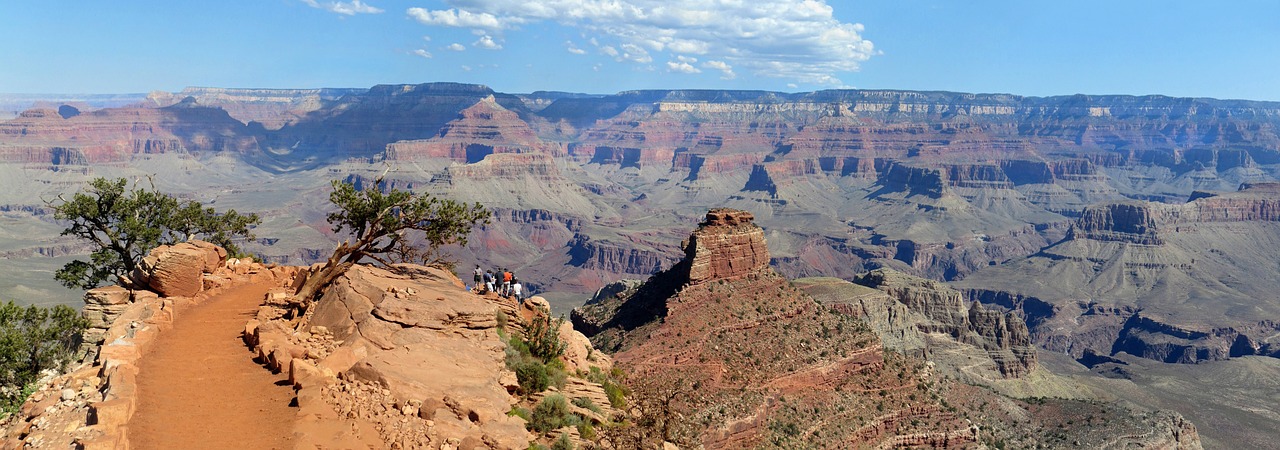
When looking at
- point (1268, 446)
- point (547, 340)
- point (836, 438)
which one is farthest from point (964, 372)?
point (547, 340)

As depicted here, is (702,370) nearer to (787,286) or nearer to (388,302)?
(787,286)

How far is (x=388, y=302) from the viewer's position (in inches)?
1133

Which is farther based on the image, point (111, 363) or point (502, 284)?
point (502, 284)

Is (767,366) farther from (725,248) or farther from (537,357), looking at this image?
Answer: (537,357)

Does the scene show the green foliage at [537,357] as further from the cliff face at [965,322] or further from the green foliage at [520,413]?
the cliff face at [965,322]

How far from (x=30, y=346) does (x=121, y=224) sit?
14.6 metres

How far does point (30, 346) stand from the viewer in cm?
3291

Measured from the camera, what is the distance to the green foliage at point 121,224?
44312mm

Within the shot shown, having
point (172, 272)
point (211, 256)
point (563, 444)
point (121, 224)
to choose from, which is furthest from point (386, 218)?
point (563, 444)

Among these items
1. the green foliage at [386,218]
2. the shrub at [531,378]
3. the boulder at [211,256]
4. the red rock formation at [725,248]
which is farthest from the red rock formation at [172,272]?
the red rock formation at [725,248]

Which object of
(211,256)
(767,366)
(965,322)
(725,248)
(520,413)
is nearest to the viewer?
(520,413)

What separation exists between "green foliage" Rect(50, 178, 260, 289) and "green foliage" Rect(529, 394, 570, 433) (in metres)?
28.6

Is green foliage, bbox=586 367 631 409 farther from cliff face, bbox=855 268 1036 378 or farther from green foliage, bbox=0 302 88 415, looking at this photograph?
cliff face, bbox=855 268 1036 378

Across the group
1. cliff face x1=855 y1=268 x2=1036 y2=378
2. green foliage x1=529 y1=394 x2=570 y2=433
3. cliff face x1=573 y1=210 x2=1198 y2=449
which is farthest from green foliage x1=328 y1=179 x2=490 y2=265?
cliff face x1=855 y1=268 x2=1036 y2=378
